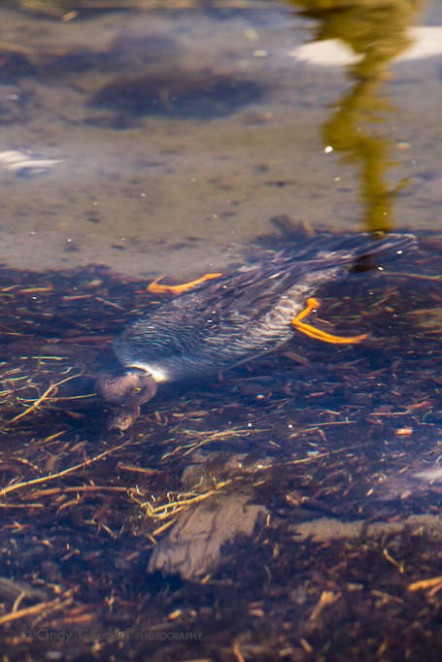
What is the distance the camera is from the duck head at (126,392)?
305 centimetres

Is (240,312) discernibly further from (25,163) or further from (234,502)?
(25,163)

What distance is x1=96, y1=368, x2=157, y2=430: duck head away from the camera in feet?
10.0

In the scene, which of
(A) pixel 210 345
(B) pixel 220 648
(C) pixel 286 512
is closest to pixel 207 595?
(B) pixel 220 648

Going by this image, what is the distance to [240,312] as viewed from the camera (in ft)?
12.3

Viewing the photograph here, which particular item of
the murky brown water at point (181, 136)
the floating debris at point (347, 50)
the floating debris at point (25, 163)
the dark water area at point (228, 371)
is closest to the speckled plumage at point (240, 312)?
the dark water area at point (228, 371)

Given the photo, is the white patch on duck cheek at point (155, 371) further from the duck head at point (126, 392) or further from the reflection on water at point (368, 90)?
the reflection on water at point (368, 90)

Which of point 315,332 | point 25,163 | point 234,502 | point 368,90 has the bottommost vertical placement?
point 234,502

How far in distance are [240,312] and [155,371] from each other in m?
0.62

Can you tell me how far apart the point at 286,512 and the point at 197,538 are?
1.10 ft

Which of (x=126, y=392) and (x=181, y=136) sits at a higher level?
(x=181, y=136)

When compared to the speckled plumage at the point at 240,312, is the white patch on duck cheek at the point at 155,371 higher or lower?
lower

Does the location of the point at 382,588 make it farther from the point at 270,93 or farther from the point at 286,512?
the point at 270,93

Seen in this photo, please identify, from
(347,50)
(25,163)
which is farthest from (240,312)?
(347,50)

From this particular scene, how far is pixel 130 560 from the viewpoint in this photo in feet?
7.93
